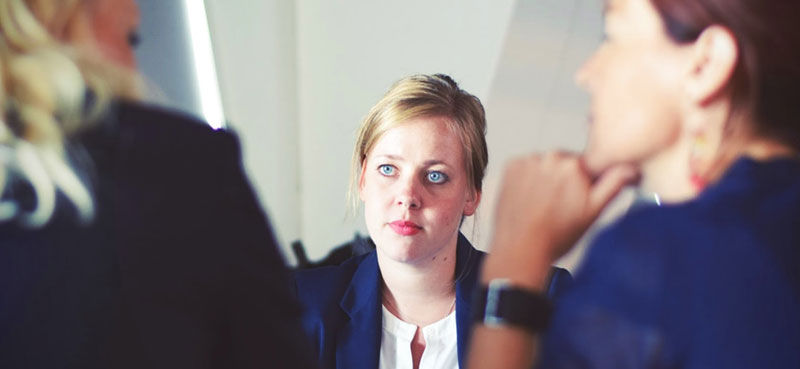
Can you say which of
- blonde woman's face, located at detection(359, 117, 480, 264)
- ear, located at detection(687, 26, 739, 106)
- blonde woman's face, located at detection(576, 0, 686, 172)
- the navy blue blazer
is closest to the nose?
blonde woman's face, located at detection(359, 117, 480, 264)

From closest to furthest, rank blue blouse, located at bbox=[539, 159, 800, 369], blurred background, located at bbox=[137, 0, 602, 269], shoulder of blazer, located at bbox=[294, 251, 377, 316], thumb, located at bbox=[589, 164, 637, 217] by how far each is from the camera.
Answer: blue blouse, located at bbox=[539, 159, 800, 369], thumb, located at bbox=[589, 164, 637, 217], blurred background, located at bbox=[137, 0, 602, 269], shoulder of blazer, located at bbox=[294, 251, 377, 316]

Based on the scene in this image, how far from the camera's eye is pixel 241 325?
73 centimetres

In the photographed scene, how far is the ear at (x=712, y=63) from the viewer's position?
759mm

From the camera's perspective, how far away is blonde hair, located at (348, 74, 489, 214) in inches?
38.6

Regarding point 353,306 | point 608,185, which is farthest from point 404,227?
point 608,185

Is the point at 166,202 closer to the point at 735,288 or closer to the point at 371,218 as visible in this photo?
the point at 371,218

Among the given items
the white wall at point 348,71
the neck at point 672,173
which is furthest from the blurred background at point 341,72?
the neck at point 672,173

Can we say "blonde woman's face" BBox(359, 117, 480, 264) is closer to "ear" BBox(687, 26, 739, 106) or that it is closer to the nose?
the nose

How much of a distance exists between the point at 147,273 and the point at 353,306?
359mm

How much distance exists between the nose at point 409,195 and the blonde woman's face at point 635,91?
222 millimetres

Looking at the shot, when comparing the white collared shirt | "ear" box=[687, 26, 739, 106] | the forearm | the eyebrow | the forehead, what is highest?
"ear" box=[687, 26, 739, 106]

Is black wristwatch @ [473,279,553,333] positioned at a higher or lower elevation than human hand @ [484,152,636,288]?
lower

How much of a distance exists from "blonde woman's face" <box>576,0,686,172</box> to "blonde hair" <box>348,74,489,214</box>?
191 mm

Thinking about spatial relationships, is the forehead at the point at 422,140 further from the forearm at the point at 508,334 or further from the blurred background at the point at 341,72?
the forearm at the point at 508,334
